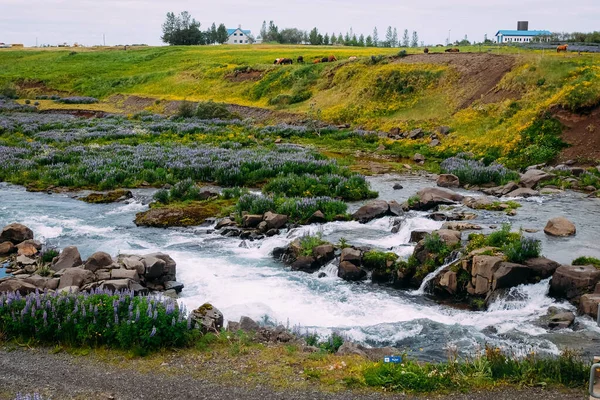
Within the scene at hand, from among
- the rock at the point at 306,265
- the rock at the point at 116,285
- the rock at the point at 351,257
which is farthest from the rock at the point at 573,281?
the rock at the point at 116,285

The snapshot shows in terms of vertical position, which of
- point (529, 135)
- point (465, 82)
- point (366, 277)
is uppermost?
point (465, 82)

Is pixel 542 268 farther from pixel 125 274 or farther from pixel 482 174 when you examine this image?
pixel 482 174

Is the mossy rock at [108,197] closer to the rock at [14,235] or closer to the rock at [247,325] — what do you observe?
the rock at [14,235]

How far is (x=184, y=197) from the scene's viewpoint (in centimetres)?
2523

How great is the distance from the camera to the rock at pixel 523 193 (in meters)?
24.7

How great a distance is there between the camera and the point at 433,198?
23.3m

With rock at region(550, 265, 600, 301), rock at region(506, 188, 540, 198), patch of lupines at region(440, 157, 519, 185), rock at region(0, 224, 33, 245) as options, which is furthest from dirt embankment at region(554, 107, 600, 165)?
rock at region(0, 224, 33, 245)

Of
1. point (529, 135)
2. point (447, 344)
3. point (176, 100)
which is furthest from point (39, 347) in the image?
point (176, 100)

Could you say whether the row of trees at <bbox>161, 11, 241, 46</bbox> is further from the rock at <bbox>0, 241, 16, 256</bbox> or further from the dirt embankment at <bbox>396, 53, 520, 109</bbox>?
the rock at <bbox>0, 241, 16, 256</bbox>

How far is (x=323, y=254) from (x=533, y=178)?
1289 centimetres

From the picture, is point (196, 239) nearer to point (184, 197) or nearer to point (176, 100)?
point (184, 197)

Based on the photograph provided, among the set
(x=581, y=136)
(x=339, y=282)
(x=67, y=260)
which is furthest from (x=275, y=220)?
(x=581, y=136)

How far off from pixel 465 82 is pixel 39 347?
3974cm

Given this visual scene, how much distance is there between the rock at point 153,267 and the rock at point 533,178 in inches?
659
